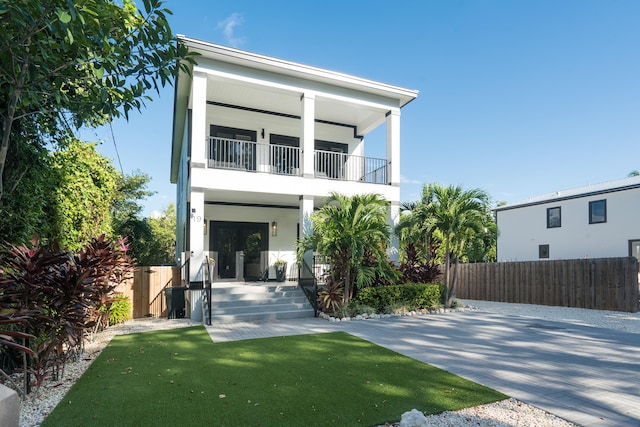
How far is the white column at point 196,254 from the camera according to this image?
970cm

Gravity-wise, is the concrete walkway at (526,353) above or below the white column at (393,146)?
below

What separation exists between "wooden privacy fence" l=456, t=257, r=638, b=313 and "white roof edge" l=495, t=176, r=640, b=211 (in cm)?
795

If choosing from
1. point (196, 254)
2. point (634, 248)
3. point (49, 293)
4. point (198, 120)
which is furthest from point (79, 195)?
point (634, 248)

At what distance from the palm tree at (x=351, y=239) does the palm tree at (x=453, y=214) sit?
183 centimetres

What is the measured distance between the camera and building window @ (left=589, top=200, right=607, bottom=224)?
17961mm

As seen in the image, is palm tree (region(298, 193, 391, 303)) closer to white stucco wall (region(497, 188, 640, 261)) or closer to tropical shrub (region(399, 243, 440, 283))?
tropical shrub (region(399, 243, 440, 283))

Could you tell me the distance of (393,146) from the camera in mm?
12781

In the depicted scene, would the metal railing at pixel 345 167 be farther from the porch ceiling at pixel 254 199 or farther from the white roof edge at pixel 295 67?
the white roof edge at pixel 295 67

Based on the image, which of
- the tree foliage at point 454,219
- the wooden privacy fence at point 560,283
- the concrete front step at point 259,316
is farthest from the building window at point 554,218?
the concrete front step at point 259,316

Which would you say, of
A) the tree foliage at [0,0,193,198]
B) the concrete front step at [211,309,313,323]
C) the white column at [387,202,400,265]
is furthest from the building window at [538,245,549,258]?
the tree foliage at [0,0,193,198]

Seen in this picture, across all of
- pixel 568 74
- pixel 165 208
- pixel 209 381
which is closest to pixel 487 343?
pixel 209 381

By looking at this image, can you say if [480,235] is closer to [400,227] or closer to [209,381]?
[400,227]

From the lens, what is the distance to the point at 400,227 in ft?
40.0

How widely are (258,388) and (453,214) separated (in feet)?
28.7
